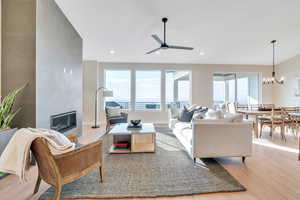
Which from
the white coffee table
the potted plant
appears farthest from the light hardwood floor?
the white coffee table

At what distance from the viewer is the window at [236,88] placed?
6570mm

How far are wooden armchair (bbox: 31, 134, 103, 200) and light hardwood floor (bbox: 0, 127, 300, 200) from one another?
360mm

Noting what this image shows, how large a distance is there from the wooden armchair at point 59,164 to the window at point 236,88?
239 inches

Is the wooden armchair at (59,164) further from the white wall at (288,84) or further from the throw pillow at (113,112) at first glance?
the white wall at (288,84)

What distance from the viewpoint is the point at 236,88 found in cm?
662

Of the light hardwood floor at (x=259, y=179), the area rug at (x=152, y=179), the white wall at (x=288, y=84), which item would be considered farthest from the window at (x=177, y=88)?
the white wall at (x=288, y=84)

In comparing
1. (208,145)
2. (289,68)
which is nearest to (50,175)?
(208,145)

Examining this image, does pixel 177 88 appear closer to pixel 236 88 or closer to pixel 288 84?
pixel 236 88

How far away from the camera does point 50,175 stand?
157cm

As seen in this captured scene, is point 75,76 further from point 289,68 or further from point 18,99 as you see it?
point 289,68

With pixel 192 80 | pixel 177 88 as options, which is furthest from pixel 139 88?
pixel 192 80

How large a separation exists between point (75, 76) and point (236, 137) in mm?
3927

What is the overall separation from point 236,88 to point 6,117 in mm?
7512

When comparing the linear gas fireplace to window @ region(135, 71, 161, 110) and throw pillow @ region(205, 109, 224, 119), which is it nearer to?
window @ region(135, 71, 161, 110)
